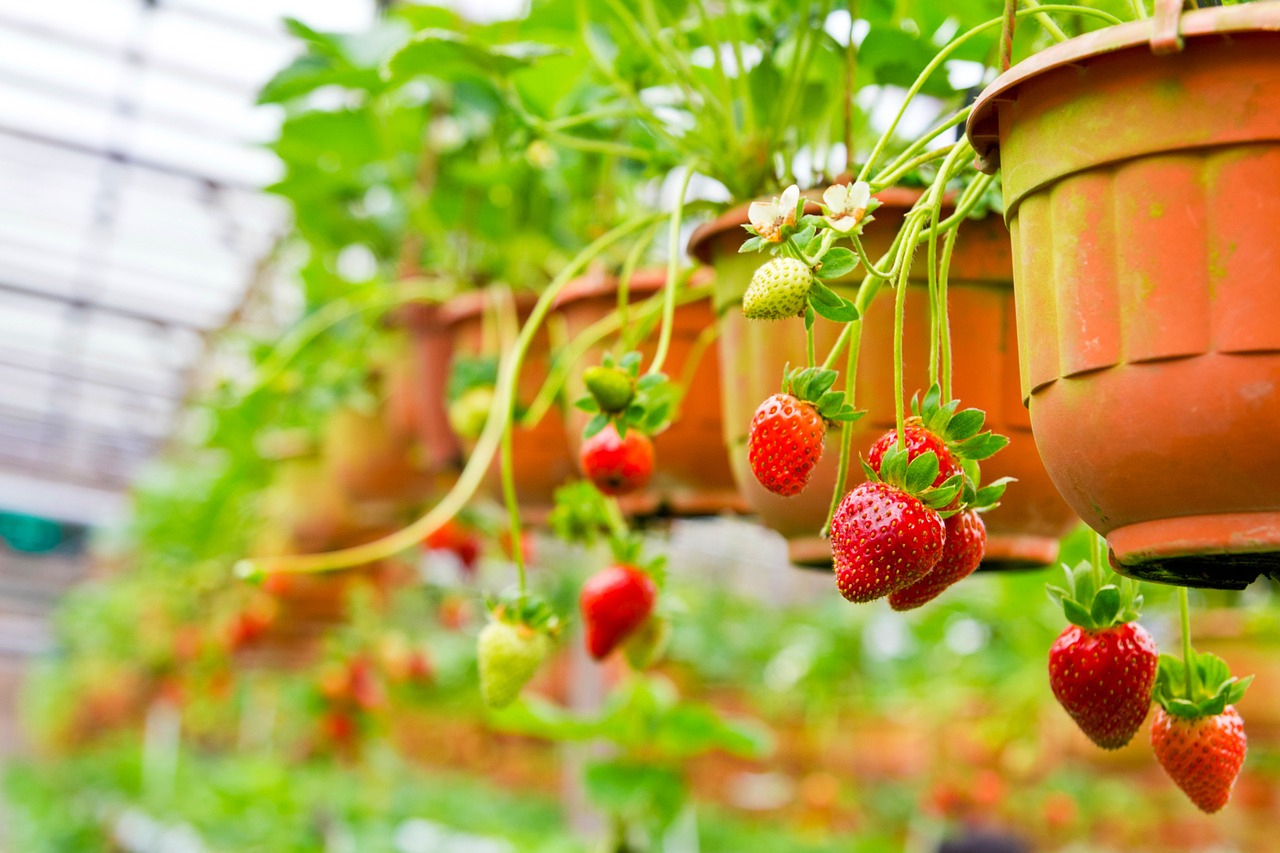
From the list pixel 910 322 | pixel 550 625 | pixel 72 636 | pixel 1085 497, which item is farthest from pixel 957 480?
pixel 72 636

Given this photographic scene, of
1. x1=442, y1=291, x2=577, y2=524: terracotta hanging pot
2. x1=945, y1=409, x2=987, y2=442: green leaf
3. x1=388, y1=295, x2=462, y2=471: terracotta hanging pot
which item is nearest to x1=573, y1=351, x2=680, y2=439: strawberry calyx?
x1=945, y1=409, x2=987, y2=442: green leaf

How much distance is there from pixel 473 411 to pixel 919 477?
73 centimetres

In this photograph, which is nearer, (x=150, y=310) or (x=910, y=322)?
(x=910, y=322)

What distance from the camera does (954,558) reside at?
19.1 inches

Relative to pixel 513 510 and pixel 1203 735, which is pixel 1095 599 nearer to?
pixel 1203 735

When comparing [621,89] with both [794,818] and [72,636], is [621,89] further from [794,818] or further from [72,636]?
[72,636]

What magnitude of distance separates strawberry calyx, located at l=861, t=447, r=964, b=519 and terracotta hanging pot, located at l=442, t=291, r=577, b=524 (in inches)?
24.7

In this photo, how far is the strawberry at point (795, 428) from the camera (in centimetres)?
49

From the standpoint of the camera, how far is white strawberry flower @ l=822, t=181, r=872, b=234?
0.44 m

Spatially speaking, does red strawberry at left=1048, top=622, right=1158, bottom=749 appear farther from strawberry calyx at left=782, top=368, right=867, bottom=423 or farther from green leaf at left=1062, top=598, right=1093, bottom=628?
strawberry calyx at left=782, top=368, right=867, bottom=423

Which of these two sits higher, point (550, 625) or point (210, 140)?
point (210, 140)

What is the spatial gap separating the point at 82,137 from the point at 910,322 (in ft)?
16.9

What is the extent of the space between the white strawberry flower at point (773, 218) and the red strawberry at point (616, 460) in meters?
0.24

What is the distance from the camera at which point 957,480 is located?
445 mm
